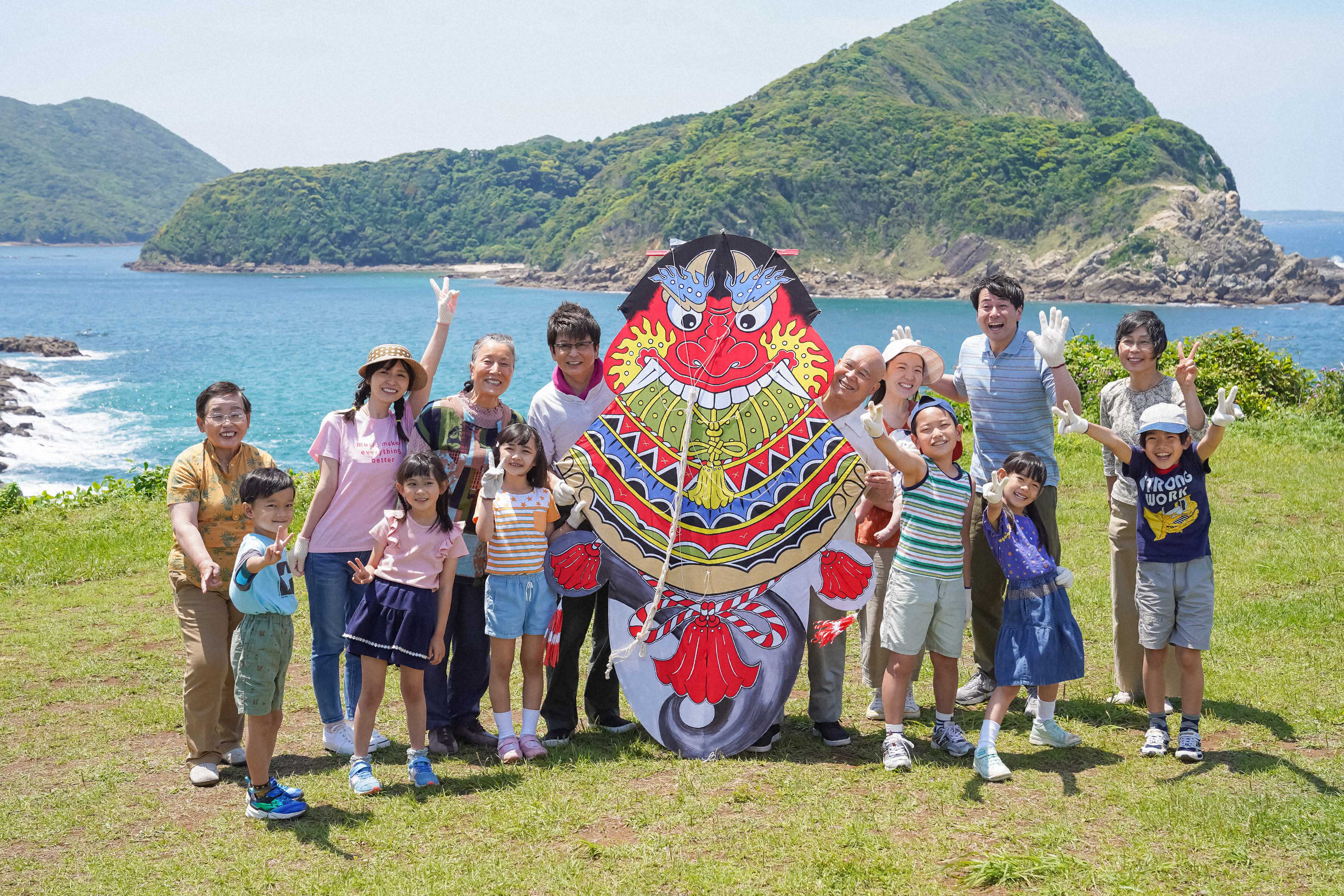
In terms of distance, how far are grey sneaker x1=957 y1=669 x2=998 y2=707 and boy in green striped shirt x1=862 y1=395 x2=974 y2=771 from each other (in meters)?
0.91

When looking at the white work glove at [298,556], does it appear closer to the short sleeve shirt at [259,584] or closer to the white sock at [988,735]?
the short sleeve shirt at [259,584]

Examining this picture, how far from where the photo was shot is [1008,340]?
5.66 metres

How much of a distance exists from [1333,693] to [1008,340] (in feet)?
8.83

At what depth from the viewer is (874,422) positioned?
15.5ft

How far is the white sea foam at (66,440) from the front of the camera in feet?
93.7

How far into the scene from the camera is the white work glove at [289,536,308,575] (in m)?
4.77

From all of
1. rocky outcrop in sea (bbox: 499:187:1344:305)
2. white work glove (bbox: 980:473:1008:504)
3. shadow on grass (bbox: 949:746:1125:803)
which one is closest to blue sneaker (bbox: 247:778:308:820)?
shadow on grass (bbox: 949:746:1125:803)

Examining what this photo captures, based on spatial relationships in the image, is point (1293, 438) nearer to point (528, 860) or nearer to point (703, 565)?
point (703, 565)

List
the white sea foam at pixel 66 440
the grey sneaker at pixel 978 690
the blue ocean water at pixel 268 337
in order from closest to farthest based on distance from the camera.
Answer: the grey sneaker at pixel 978 690
the white sea foam at pixel 66 440
the blue ocean water at pixel 268 337

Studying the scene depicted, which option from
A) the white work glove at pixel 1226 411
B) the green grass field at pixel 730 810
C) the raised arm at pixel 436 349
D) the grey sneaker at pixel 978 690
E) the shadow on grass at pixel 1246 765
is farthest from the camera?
the grey sneaker at pixel 978 690

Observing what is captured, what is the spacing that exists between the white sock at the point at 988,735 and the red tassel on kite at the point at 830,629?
805 millimetres

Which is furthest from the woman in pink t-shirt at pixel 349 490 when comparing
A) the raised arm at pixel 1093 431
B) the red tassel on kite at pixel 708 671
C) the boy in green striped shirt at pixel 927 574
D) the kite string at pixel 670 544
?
the raised arm at pixel 1093 431

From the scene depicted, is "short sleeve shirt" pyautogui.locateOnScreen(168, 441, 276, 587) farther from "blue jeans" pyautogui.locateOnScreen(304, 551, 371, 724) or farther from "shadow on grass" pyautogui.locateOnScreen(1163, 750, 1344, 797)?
"shadow on grass" pyautogui.locateOnScreen(1163, 750, 1344, 797)

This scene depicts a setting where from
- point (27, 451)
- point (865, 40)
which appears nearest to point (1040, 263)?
point (865, 40)
